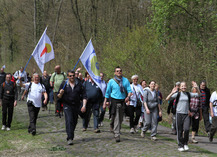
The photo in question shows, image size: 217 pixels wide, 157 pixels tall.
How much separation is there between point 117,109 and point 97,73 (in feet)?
4.87

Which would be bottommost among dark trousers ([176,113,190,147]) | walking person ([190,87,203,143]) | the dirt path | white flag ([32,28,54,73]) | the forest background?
the dirt path

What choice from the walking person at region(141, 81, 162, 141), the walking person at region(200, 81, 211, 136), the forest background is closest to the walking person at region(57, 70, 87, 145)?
the walking person at region(141, 81, 162, 141)

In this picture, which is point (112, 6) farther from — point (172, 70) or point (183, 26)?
point (172, 70)

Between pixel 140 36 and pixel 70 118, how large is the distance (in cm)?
1414

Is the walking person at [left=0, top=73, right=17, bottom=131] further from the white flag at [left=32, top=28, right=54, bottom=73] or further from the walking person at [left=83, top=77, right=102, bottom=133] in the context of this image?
the walking person at [left=83, top=77, right=102, bottom=133]

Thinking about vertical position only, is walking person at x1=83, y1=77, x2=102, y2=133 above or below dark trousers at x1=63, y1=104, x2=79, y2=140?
above

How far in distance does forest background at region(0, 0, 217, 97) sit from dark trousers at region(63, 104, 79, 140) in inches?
260

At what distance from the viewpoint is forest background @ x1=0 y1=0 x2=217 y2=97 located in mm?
16344

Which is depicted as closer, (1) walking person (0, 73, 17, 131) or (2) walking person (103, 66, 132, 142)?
(2) walking person (103, 66, 132, 142)

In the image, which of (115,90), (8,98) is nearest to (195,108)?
(115,90)

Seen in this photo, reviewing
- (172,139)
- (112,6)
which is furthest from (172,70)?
(112,6)

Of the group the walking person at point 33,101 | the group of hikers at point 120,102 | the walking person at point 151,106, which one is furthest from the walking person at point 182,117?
the walking person at point 33,101

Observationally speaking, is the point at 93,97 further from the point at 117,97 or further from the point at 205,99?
the point at 205,99

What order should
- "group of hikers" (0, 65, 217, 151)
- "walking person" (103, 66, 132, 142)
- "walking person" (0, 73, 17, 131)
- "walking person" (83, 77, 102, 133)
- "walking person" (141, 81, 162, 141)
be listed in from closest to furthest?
"group of hikers" (0, 65, 217, 151) < "walking person" (103, 66, 132, 142) < "walking person" (141, 81, 162, 141) < "walking person" (83, 77, 102, 133) < "walking person" (0, 73, 17, 131)
